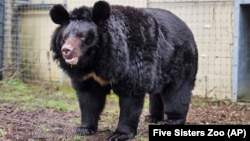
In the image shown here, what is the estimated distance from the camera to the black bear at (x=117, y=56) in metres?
5.09

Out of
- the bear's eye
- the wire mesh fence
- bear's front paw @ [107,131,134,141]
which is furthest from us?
the wire mesh fence

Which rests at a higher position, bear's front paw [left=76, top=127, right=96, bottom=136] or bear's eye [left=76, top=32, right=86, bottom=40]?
bear's eye [left=76, top=32, right=86, bottom=40]

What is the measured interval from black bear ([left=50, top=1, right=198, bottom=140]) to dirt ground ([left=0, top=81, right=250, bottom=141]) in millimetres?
324

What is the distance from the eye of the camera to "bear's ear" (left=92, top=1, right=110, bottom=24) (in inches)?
201

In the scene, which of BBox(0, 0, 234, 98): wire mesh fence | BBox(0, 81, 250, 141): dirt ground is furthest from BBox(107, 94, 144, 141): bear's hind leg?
BBox(0, 0, 234, 98): wire mesh fence

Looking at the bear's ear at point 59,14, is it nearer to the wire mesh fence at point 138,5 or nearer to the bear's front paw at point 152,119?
the bear's front paw at point 152,119

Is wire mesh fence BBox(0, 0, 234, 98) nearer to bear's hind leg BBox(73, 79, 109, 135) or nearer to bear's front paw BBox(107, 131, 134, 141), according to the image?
bear's hind leg BBox(73, 79, 109, 135)

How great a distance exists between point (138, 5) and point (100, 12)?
4.82 metres

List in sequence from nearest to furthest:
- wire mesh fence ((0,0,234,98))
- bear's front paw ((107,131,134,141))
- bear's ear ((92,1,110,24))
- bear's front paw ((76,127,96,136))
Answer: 1. bear's ear ((92,1,110,24))
2. bear's front paw ((107,131,134,141))
3. bear's front paw ((76,127,96,136))
4. wire mesh fence ((0,0,234,98))

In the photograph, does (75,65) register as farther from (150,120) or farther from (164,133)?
(150,120)

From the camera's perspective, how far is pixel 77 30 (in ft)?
16.5

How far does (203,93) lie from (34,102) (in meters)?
3.26

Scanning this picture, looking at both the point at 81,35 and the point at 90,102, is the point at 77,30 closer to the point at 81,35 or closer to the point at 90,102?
the point at 81,35

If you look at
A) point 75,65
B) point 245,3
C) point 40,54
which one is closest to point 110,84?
point 75,65
